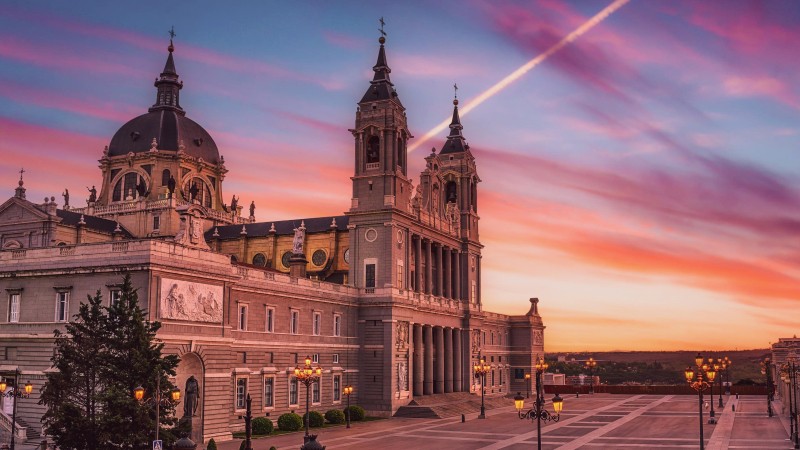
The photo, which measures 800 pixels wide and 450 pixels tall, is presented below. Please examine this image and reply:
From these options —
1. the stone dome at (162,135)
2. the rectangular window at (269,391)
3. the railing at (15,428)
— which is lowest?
the railing at (15,428)

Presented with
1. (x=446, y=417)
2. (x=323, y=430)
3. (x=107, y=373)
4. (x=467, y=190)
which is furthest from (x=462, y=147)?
(x=107, y=373)

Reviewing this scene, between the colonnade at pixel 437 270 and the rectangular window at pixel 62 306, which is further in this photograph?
the colonnade at pixel 437 270

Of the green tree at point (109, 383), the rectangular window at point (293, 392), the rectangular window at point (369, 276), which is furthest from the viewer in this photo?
the rectangular window at point (369, 276)

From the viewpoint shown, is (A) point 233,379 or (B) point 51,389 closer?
(B) point 51,389

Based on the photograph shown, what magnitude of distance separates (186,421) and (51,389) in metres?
8.48

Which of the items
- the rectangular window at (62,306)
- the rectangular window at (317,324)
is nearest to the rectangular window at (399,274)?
the rectangular window at (317,324)

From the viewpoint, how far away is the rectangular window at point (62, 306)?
52.7 m

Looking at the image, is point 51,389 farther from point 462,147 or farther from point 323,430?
point 462,147

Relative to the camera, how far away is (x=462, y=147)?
110750 millimetres

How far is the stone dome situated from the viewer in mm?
104375

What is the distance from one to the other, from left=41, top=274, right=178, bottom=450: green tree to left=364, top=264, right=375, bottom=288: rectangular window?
4128 cm

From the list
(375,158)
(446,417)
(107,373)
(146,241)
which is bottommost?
(446,417)

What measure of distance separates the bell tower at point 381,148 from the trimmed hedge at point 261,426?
2905 cm

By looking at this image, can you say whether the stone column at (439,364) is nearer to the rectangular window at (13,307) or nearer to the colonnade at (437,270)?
the colonnade at (437,270)
